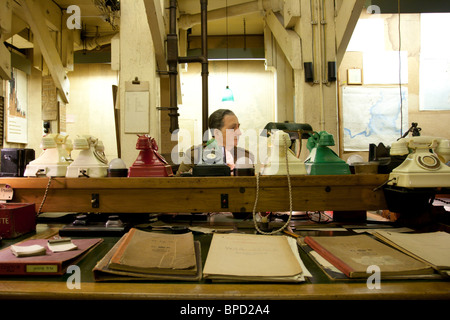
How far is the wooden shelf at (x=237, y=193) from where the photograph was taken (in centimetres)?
Answer: 152

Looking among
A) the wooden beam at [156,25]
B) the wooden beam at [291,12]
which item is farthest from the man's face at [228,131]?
the wooden beam at [291,12]

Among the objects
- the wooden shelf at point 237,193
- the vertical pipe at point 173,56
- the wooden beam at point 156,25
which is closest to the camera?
the wooden shelf at point 237,193

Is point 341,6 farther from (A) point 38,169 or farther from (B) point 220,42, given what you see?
(B) point 220,42

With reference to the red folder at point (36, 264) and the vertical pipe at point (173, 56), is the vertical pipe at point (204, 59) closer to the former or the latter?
the vertical pipe at point (173, 56)

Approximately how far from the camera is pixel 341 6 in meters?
2.91

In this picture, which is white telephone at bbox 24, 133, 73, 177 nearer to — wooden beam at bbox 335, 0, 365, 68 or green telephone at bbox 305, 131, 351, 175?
green telephone at bbox 305, 131, 351, 175

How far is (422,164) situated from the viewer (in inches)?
54.6

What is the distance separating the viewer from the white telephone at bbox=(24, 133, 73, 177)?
1688 millimetres

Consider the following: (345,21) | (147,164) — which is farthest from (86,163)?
(345,21)

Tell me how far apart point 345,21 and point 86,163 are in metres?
2.66

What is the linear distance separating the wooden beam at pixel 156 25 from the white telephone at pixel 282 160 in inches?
71.0

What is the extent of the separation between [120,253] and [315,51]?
9.39 feet

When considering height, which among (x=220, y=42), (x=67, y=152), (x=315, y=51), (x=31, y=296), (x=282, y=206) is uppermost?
(x=220, y=42)

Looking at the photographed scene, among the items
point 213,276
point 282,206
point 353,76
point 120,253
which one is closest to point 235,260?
point 213,276
